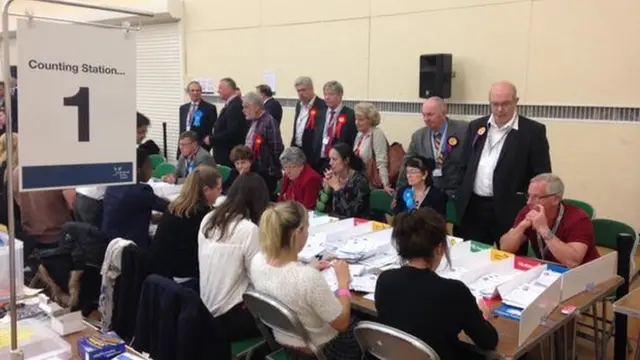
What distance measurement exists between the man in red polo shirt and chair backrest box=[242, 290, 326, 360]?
54.2 inches

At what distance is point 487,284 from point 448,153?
1.97 meters

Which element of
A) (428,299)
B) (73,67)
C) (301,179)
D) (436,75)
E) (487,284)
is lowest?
(487,284)

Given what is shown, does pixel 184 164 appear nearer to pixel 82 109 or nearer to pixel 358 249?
pixel 358 249

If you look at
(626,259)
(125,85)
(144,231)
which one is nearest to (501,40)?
(626,259)

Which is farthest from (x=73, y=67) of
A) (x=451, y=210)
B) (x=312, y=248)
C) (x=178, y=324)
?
(x=451, y=210)

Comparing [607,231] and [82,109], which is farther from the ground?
[82,109]

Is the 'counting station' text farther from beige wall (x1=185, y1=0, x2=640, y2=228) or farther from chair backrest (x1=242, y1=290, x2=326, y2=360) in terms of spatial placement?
beige wall (x1=185, y1=0, x2=640, y2=228)

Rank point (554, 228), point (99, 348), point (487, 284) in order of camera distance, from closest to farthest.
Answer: point (99, 348) → point (487, 284) → point (554, 228)

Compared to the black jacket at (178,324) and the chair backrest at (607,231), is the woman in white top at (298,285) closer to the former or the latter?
the black jacket at (178,324)

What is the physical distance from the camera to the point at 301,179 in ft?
15.3

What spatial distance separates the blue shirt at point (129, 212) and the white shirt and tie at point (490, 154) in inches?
83.3

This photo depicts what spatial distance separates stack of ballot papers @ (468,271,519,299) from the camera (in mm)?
2574

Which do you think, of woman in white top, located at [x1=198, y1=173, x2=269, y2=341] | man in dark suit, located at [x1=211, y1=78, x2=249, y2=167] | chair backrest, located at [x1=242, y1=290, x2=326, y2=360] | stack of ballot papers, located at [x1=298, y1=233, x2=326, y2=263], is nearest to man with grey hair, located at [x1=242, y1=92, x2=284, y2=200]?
man in dark suit, located at [x1=211, y1=78, x2=249, y2=167]

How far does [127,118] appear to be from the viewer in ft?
5.60
